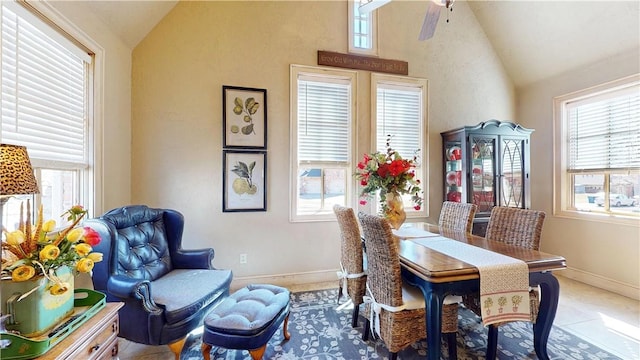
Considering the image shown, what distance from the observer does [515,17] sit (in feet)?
11.9

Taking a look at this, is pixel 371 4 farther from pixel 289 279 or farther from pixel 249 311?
pixel 289 279

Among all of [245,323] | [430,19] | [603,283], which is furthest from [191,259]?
[603,283]

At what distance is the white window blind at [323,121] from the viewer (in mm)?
3475

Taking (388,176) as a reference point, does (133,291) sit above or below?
below

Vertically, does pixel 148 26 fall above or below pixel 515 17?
below

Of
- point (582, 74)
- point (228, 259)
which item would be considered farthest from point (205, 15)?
point (582, 74)

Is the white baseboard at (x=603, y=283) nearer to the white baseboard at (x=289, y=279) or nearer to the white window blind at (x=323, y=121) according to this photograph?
the white baseboard at (x=289, y=279)

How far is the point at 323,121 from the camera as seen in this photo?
3533mm

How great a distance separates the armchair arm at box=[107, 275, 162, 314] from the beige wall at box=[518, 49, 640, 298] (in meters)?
4.62

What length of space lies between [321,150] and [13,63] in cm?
266

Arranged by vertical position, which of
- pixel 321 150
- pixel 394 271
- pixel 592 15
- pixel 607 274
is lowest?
pixel 607 274

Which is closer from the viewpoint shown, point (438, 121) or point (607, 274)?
point (607, 274)

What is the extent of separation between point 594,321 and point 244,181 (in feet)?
12.1

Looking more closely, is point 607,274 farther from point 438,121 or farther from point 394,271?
point 394,271
